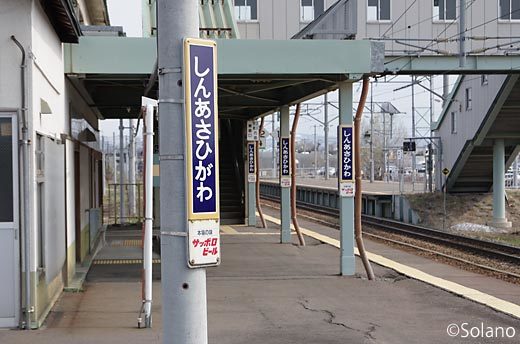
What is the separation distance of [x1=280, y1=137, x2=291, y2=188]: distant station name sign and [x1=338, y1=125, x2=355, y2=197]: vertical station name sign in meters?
6.10

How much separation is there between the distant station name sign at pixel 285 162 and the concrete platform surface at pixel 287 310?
4.85 metres

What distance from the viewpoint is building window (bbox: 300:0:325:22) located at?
886 inches

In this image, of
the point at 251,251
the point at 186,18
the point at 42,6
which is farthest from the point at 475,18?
the point at 186,18

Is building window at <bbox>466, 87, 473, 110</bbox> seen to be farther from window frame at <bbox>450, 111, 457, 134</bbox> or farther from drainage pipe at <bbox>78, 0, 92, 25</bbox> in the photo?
drainage pipe at <bbox>78, 0, 92, 25</bbox>

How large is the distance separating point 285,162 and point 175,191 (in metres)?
15.4

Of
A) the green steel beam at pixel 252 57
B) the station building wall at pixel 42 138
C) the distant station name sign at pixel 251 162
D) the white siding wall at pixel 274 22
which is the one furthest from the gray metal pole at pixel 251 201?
the station building wall at pixel 42 138

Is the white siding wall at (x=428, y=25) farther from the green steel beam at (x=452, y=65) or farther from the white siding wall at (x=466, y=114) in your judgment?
the green steel beam at (x=452, y=65)

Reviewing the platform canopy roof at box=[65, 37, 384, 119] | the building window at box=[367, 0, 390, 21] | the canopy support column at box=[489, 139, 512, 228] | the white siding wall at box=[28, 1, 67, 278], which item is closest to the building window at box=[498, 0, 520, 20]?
the building window at box=[367, 0, 390, 21]

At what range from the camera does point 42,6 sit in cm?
897

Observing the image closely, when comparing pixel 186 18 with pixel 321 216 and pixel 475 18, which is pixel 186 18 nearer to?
pixel 475 18

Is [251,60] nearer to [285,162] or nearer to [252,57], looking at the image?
[252,57]

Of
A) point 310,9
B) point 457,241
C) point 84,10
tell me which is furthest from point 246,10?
point 457,241

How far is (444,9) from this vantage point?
25109mm

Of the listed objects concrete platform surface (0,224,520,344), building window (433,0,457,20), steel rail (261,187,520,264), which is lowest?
steel rail (261,187,520,264)
